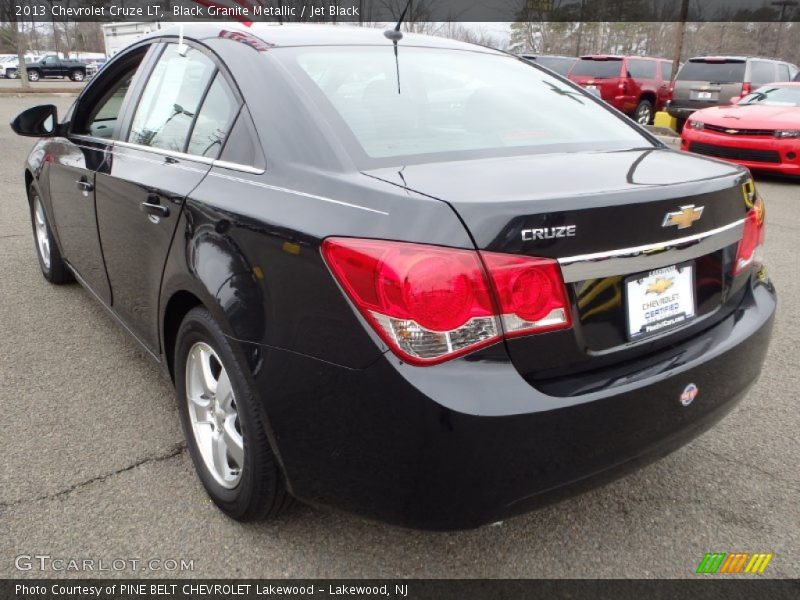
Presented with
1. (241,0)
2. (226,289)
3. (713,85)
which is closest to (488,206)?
(226,289)

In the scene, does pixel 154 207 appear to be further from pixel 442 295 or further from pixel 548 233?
pixel 548 233

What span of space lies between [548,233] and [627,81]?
16.0 m

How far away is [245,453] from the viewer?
2.02 m

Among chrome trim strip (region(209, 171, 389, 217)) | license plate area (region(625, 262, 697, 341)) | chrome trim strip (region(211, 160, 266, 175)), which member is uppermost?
chrome trim strip (region(211, 160, 266, 175))

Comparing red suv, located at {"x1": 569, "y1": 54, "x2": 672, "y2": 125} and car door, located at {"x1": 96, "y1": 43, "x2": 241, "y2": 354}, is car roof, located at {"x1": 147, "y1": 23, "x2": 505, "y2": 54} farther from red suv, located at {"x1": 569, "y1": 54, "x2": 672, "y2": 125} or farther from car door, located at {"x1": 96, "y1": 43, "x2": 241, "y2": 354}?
red suv, located at {"x1": 569, "y1": 54, "x2": 672, "y2": 125}

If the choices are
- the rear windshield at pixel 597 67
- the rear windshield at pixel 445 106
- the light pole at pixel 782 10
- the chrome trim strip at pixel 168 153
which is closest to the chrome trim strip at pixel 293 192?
the chrome trim strip at pixel 168 153

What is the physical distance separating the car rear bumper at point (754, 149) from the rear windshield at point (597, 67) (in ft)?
23.1

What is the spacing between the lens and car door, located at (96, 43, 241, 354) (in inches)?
90.8

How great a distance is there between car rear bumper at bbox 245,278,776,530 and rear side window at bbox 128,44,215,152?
3.64 ft

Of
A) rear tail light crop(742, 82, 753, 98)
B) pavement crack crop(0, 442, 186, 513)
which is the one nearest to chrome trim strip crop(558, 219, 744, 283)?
pavement crack crop(0, 442, 186, 513)

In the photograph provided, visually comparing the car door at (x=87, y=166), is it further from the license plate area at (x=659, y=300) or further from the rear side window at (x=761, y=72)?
the rear side window at (x=761, y=72)

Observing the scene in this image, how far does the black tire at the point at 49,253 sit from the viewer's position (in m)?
4.23

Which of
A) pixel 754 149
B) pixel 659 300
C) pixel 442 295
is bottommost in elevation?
pixel 754 149

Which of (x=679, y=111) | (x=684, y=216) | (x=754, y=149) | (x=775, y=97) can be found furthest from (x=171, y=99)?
(x=679, y=111)
